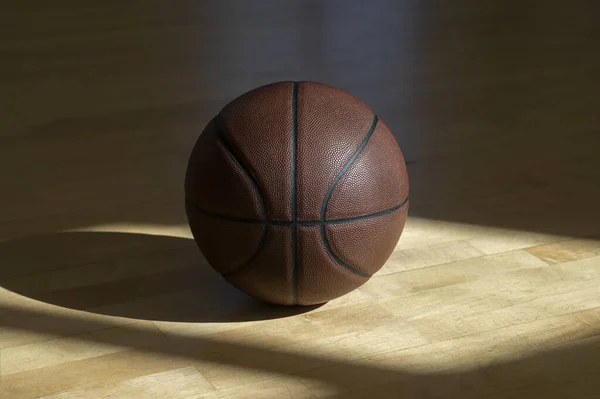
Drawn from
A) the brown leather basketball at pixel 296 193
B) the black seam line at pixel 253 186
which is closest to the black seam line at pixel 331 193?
the brown leather basketball at pixel 296 193

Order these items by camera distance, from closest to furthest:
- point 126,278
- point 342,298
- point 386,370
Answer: point 386,370 < point 342,298 < point 126,278

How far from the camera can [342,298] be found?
2447 millimetres

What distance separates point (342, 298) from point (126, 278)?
0.58m

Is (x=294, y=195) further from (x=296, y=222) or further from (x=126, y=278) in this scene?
(x=126, y=278)

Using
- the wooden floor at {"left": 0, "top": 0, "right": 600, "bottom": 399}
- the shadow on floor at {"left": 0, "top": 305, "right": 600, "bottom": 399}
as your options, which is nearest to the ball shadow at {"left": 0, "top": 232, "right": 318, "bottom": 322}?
the wooden floor at {"left": 0, "top": 0, "right": 600, "bottom": 399}

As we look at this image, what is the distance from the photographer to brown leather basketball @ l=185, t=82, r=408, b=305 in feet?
7.10

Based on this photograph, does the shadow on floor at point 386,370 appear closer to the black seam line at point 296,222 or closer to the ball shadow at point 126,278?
the ball shadow at point 126,278

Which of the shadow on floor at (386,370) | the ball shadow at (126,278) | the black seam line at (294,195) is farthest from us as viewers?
the ball shadow at (126,278)

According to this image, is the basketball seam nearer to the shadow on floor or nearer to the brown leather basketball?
the brown leather basketball

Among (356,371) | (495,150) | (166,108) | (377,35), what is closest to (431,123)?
(495,150)

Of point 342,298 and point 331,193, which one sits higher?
point 331,193

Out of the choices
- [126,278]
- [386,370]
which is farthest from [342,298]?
[126,278]

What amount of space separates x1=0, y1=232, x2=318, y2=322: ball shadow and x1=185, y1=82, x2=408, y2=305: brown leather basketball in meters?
0.16

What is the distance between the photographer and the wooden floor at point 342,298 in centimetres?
215
